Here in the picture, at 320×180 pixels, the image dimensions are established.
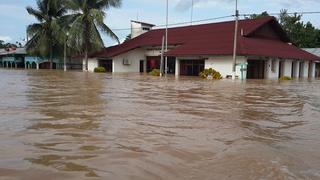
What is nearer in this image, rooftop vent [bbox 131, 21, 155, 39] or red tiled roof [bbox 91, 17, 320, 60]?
red tiled roof [bbox 91, 17, 320, 60]

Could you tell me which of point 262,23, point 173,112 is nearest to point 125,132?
point 173,112

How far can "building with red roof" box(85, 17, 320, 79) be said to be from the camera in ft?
107

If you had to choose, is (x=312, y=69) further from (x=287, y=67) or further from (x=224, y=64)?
(x=224, y=64)

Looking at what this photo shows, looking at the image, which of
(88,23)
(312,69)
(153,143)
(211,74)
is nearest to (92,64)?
(88,23)

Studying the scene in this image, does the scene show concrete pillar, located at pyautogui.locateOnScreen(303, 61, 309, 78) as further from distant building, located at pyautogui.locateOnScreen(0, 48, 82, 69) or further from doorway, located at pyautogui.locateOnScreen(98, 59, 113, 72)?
distant building, located at pyautogui.locateOnScreen(0, 48, 82, 69)

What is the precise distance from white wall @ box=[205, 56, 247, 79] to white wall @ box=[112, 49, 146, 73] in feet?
38.6

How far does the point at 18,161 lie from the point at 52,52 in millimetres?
47681

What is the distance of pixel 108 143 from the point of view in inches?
235

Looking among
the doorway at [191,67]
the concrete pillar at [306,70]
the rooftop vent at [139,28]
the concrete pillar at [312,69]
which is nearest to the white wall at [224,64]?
the doorway at [191,67]

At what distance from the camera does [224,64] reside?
32.7 m

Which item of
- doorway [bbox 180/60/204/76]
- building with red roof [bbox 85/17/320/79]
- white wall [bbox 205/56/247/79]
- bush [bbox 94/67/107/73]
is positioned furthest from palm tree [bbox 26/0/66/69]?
white wall [bbox 205/56/247/79]

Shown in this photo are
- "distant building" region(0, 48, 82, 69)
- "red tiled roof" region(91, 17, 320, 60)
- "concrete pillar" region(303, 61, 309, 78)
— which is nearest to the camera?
"red tiled roof" region(91, 17, 320, 60)

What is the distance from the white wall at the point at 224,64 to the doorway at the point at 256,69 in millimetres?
2365

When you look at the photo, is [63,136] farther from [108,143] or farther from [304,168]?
[304,168]
